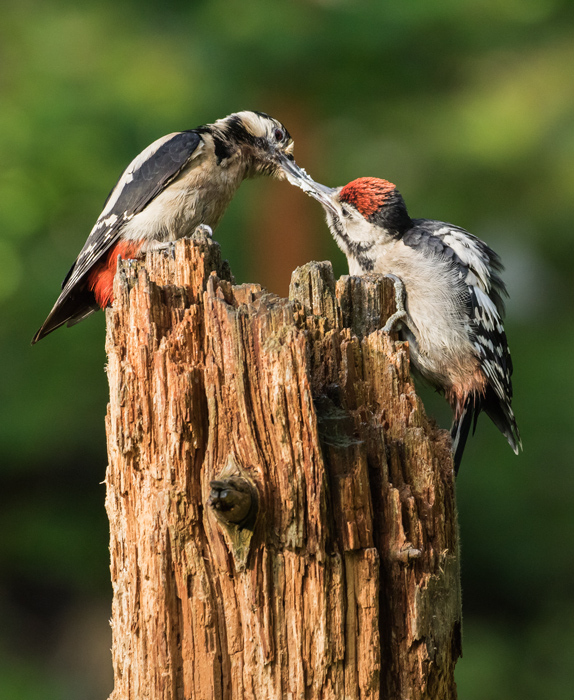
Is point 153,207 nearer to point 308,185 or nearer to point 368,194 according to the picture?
point 308,185

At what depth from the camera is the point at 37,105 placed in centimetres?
800

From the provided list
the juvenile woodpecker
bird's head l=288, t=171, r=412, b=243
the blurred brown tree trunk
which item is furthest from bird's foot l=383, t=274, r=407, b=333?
the blurred brown tree trunk

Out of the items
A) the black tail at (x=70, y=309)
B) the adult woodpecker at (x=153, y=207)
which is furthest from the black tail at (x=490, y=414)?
the black tail at (x=70, y=309)

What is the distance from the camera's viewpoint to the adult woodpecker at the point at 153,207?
14.5 ft

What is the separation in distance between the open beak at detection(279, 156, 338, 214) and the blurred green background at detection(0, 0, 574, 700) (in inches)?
115

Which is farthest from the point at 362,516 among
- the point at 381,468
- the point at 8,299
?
the point at 8,299

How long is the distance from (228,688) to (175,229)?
2587mm

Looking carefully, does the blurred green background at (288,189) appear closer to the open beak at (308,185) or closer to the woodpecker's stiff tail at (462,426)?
the open beak at (308,185)

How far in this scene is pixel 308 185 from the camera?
4797mm

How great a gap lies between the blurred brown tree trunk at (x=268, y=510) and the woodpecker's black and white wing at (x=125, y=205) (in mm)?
1722

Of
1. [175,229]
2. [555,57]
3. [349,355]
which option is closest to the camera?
[349,355]

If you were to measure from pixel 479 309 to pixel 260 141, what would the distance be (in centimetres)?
173

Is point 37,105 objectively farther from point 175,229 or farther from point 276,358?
point 276,358

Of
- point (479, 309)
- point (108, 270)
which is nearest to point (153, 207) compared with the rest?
point (108, 270)
